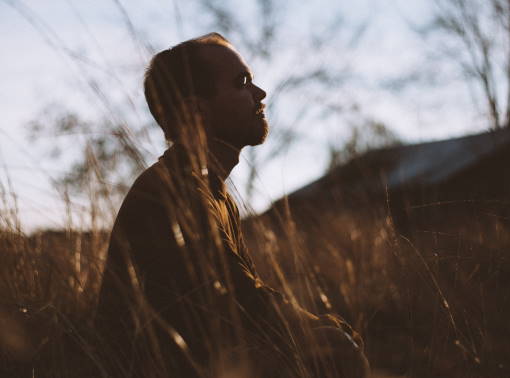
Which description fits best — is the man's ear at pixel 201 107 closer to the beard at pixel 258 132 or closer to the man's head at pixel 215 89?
the man's head at pixel 215 89

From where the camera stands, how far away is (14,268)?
1594 mm

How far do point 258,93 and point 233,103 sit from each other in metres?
0.11

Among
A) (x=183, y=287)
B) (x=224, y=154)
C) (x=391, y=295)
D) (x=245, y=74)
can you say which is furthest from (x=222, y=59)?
(x=391, y=295)

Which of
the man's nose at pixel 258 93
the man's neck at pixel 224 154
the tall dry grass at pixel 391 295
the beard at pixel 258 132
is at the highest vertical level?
the man's nose at pixel 258 93

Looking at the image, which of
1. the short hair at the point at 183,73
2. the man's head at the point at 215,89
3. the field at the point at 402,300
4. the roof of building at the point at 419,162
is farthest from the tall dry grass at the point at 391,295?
the roof of building at the point at 419,162

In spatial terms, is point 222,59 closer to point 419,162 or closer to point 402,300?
point 402,300

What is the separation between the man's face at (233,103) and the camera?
5.05 feet

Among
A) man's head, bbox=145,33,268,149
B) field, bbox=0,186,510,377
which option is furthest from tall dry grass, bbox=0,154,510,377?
man's head, bbox=145,33,268,149

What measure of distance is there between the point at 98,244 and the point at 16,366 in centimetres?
104

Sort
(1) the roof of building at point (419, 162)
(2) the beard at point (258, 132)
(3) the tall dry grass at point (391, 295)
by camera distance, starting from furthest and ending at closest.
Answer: (1) the roof of building at point (419, 162), (2) the beard at point (258, 132), (3) the tall dry grass at point (391, 295)

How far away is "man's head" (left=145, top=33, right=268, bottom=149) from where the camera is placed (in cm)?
153

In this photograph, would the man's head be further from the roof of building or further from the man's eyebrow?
the roof of building

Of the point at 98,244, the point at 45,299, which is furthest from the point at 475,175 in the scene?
the point at 45,299

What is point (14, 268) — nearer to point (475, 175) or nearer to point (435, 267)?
point (435, 267)
